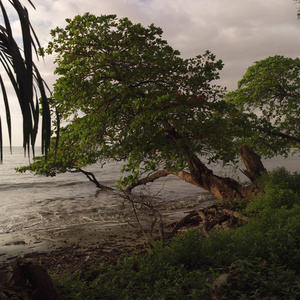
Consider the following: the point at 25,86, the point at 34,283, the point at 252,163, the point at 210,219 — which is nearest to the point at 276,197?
the point at 210,219

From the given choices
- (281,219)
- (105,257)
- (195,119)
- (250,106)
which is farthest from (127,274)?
(250,106)

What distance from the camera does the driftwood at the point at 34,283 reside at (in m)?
3.40

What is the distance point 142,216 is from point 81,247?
4329 mm

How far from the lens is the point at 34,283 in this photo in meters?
3.46

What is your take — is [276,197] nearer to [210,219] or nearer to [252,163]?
[210,219]

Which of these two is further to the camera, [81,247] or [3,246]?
[3,246]

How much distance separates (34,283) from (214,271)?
8.34 feet

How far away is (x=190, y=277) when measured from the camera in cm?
400

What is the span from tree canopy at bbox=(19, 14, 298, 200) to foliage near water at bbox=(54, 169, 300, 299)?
2.80m

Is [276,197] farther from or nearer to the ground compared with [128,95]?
nearer to the ground

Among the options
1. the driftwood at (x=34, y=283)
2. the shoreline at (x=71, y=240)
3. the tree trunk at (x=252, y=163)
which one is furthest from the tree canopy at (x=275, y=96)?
the driftwood at (x=34, y=283)

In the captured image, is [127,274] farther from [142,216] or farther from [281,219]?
[142,216]

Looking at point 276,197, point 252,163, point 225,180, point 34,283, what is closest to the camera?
point 34,283

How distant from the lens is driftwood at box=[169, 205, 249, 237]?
25.5 feet
